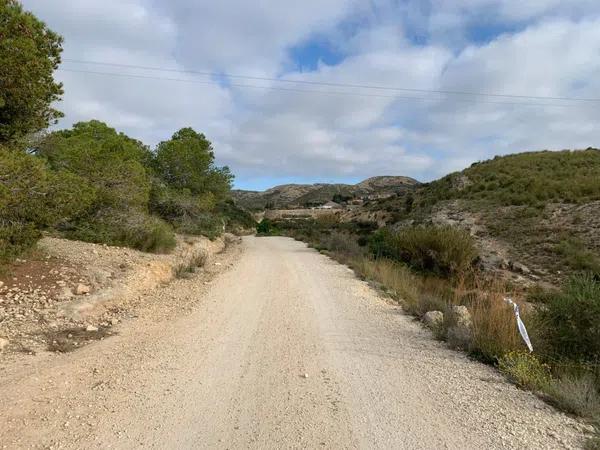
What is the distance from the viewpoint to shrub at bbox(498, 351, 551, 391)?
5.43 m

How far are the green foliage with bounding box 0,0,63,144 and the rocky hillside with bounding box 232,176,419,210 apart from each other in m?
108

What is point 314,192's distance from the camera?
145m

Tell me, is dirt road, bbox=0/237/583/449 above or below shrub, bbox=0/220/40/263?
below

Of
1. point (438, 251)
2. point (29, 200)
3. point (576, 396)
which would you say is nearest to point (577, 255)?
point (438, 251)

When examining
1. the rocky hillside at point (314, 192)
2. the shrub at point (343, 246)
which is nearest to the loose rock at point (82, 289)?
the shrub at point (343, 246)

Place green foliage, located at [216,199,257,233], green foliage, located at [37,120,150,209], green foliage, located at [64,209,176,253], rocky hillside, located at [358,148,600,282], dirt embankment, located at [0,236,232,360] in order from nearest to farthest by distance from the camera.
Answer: dirt embankment, located at [0,236,232,360], green foliage, located at [64,209,176,253], green foliage, located at [37,120,150,209], rocky hillside, located at [358,148,600,282], green foliage, located at [216,199,257,233]

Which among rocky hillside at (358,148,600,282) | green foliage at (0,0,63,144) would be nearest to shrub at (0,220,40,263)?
green foliage at (0,0,63,144)

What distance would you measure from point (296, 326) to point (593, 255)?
61.0 ft

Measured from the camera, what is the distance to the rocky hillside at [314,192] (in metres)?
129

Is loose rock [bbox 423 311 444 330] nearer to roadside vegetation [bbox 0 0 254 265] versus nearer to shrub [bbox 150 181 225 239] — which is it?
roadside vegetation [bbox 0 0 254 265]

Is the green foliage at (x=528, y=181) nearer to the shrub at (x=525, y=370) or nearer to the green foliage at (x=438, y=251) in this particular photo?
the green foliage at (x=438, y=251)

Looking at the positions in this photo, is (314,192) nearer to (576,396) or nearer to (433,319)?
(433,319)

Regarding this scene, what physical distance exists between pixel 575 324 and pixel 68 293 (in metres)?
8.86

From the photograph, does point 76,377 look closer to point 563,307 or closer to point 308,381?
point 308,381
